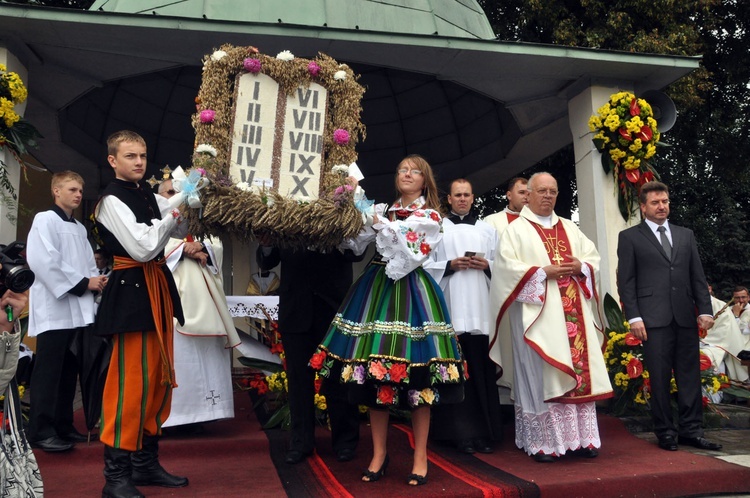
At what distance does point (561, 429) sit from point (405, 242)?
1.80 meters

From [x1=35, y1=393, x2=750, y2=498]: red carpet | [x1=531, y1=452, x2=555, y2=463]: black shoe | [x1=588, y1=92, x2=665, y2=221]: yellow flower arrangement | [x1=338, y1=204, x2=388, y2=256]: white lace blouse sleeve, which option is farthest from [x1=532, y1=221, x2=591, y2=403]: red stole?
[x1=588, y1=92, x2=665, y2=221]: yellow flower arrangement

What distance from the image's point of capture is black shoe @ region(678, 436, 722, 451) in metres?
5.18

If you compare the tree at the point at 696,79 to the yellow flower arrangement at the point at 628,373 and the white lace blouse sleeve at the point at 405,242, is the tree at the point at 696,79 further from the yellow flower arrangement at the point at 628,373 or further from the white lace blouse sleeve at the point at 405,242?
the white lace blouse sleeve at the point at 405,242

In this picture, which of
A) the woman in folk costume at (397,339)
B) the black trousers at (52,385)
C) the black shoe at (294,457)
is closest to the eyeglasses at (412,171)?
the woman in folk costume at (397,339)

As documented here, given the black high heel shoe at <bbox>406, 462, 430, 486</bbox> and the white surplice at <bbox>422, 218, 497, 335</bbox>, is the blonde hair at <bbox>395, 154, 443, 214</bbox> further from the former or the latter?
the black high heel shoe at <bbox>406, 462, 430, 486</bbox>

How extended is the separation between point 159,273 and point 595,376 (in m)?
2.94

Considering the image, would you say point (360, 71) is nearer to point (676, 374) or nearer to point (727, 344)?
point (676, 374)

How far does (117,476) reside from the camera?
12.3ft

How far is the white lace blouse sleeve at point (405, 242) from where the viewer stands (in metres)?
4.13

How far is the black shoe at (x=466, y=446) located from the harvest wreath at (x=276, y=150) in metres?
1.82

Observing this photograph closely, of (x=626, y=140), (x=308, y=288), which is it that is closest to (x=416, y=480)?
(x=308, y=288)

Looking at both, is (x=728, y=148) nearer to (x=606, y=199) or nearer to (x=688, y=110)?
(x=688, y=110)

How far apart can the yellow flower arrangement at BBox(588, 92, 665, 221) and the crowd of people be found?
3.34 feet

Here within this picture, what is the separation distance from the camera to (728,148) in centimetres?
1488
